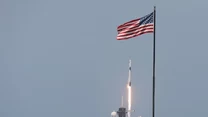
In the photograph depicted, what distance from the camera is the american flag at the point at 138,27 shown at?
33.1 metres

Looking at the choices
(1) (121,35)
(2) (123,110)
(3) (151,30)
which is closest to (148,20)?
(3) (151,30)

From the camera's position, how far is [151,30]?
32.9m

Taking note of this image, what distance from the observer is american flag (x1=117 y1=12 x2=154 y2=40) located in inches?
1303

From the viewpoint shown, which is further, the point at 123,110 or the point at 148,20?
the point at 123,110

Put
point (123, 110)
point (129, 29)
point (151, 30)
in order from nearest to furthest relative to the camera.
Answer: point (151, 30) < point (129, 29) < point (123, 110)

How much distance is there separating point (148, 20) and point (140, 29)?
108 cm

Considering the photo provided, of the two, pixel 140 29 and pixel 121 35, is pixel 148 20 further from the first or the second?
pixel 121 35

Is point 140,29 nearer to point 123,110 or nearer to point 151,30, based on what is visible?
point 151,30

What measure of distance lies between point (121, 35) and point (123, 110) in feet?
26.7

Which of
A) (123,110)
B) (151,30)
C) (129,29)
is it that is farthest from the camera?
(123,110)

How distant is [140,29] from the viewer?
33.9 metres

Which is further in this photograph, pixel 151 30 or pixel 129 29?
pixel 129 29

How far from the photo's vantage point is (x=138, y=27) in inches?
1344

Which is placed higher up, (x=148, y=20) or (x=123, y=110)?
(x=148, y=20)
